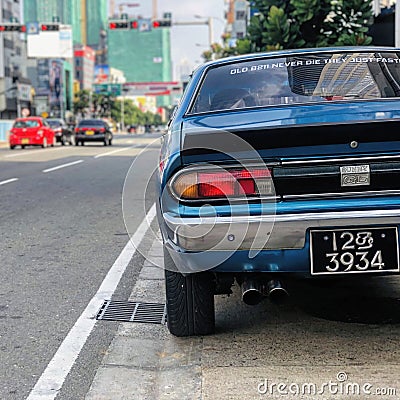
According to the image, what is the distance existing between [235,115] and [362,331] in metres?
1.50

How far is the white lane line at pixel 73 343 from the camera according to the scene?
3982 millimetres

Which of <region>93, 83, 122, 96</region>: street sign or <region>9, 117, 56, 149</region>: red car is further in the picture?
<region>93, 83, 122, 96</region>: street sign

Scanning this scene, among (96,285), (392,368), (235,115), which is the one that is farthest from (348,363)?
(96,285)

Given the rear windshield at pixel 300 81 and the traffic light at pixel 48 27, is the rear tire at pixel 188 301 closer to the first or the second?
the rear windshield at pixel 300 81

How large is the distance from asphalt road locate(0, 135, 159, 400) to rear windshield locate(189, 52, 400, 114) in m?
A: 1.64

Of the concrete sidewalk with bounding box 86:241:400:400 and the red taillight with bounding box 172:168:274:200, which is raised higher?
the red taillight with bounding box 172:168:274:200

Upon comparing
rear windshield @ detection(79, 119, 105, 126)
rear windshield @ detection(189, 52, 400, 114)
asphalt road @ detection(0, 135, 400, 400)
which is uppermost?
rear windshield @ detection(189, 52, 400, 114)

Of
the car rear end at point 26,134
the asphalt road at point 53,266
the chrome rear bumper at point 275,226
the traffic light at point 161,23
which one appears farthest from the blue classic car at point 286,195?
the traffic light at point 161,23

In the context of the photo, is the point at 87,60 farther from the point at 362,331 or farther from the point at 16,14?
the point at 362,331

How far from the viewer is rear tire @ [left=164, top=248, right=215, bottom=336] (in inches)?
180

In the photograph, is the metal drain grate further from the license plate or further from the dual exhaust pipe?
the license plate

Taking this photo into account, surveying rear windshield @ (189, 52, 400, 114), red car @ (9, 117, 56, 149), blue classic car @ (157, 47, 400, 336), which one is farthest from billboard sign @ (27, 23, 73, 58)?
blue classic car @ (157, 47, 400, 336)

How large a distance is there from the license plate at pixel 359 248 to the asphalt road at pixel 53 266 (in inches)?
53.4

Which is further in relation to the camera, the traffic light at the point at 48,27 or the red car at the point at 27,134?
the traffic light at the point at 48,27
